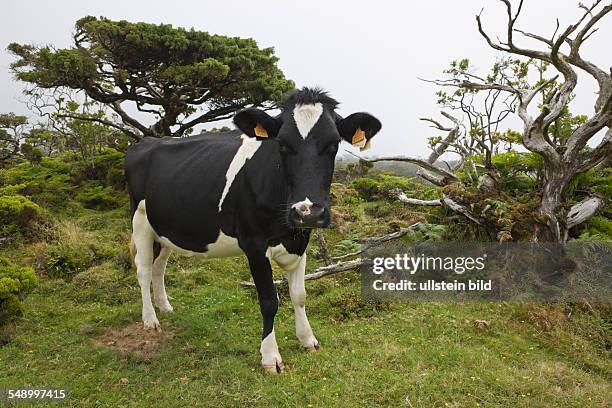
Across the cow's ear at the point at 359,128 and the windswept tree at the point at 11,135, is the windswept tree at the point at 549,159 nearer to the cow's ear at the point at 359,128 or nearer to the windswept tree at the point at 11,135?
the cow's ear at the point at 359,128

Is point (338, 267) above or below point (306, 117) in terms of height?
below

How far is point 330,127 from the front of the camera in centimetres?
393

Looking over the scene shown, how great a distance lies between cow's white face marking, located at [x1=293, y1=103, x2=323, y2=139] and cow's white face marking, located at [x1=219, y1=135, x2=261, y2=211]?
1.01m

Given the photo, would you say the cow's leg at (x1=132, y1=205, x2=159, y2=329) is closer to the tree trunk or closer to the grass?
the grass

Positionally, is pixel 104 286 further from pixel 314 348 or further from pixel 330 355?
pixel 330 355

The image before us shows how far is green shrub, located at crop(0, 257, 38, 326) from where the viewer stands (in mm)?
5828

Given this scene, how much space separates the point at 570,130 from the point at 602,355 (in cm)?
458

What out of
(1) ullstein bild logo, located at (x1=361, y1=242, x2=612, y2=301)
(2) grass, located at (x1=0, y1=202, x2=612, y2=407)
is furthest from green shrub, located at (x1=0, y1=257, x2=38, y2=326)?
(1) ullstein bild logo, located at (x1=361, y1=242, x2=612, y2=301)

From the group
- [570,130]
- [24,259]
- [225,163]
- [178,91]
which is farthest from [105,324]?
[178,91]

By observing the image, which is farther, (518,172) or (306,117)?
(518,172)

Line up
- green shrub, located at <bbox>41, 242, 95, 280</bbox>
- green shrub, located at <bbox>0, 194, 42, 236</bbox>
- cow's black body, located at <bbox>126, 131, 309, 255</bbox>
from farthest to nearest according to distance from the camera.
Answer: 1. green shrub, located at <bbox>0, 194, 42, 236</bbox>
2. green shrub, located at <bbox>41, 242, 95, 280</bbox>
3. cow's black body, located at <bbox>126, 131, 309, 255</bbox>

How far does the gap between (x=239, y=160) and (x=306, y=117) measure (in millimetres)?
1312

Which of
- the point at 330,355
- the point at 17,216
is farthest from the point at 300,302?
the point at 17,216

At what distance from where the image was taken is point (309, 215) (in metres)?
3.58
